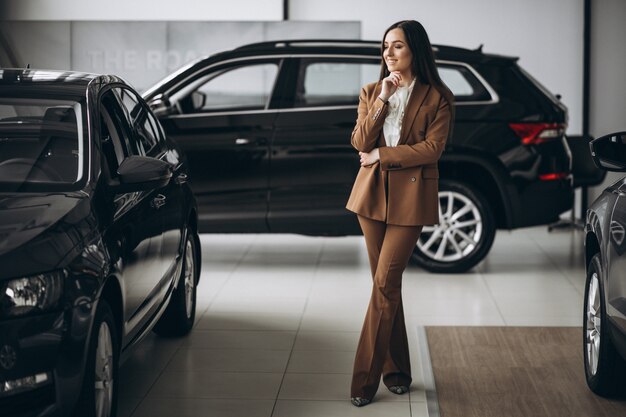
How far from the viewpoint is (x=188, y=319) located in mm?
5773

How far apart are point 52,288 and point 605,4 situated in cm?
870

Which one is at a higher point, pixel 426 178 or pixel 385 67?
pixel 385 67

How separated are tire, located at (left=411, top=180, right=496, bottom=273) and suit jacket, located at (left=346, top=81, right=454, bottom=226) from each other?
323cm

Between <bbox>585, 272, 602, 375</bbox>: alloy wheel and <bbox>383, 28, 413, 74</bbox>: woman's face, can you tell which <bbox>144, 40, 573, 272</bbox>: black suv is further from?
<bbox>383, 28, 413, 74</bbox>: woman's face

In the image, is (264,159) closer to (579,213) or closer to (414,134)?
(414,134)

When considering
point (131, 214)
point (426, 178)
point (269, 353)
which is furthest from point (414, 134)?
→ point (269, 353)

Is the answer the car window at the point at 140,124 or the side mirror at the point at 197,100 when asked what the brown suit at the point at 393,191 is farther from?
the side mirror at the point at 197,100

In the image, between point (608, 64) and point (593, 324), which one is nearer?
point (593, 324)

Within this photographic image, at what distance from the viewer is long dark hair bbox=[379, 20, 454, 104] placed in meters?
4.33

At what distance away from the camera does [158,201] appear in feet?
15.5

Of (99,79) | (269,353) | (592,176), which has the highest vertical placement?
(99,79)

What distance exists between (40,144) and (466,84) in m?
4.28

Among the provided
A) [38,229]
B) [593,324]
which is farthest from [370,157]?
[38,229]

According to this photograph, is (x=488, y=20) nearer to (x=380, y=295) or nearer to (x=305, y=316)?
(x=305, y=316)
